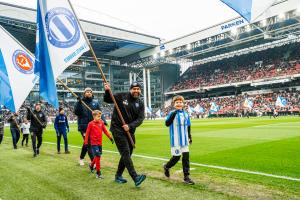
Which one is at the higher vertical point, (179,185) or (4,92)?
(4,92)

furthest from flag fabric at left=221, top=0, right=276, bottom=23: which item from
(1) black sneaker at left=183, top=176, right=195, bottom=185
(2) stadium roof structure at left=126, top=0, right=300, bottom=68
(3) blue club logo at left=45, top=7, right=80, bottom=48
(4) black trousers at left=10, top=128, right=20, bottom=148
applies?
(2) stadium roof structure at left=126, top=0, right=300, bottom=68

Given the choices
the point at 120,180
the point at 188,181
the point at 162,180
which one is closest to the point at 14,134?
the point at 120,180

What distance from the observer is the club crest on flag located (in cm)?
1009

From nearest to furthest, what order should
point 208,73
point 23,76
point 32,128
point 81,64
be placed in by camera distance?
1. point 23,76
2. point 32,128
3. point 208,73
4. point 81,64

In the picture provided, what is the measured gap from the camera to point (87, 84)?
77188 millimetres

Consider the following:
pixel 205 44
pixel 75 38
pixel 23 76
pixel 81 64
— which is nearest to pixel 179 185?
pixel 75 38

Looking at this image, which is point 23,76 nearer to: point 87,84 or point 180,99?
point 180,99

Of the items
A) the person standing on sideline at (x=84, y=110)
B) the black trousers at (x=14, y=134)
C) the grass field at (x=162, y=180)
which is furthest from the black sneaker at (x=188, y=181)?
the black trousers at (x=14, y=134)

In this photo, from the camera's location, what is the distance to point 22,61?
33.1 ft

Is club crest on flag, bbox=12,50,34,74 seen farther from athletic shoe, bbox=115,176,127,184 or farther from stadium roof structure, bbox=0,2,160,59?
stadium roof structure, bbox=0,2,160,59

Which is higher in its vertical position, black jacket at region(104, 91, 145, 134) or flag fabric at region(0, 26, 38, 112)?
flag fabric at region(0, 26, 38, 112)

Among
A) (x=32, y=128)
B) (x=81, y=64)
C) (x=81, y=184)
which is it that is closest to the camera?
(x=81, y=184)

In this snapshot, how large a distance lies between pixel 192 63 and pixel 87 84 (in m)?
26.2

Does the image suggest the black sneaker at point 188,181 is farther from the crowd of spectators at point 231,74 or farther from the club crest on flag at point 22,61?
the crowd of spectators at point 231,74
